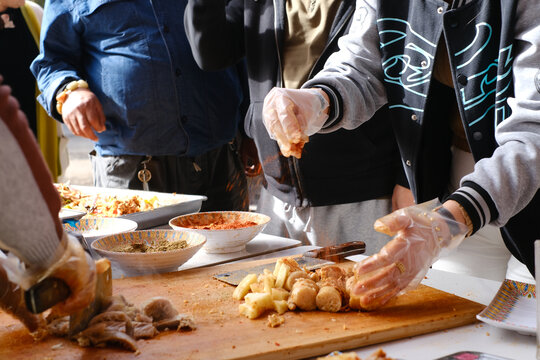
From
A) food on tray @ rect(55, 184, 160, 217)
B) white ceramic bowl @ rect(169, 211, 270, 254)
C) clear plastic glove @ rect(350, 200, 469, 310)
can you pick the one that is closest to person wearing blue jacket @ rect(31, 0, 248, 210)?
food on tray @ rect(55, 184, 160, 217)

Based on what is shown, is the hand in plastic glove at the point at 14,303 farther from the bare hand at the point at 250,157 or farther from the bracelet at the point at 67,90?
the bare hand at the point at 250,157

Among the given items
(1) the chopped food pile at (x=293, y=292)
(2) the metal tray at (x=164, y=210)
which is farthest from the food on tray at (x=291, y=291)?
(2) the metal tray at (x=164, y=210)

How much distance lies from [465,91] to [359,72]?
442mm

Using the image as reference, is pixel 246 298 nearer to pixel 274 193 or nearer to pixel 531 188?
pixel 531 188

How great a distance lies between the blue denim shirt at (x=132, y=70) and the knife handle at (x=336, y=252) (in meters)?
1.43

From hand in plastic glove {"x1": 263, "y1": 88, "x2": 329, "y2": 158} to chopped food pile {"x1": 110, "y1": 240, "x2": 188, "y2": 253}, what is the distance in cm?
45

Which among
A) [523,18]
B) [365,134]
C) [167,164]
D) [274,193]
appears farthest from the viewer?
[167,164]

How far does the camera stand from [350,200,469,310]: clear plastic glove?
1.37 meters

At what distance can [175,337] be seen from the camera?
1.29m

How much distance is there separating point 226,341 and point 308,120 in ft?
2.65

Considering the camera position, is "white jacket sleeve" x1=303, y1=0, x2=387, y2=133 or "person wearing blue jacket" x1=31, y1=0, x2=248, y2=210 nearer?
Answer: "white jacket sleeve" x1=303, y1=0, x2=387, y2=133

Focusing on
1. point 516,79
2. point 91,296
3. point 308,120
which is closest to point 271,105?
point 308,120

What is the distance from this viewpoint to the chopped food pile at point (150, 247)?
179 cm

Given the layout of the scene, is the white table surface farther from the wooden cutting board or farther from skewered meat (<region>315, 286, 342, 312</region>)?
skewered meat (<region>315, 286, 342, 312</region>)
